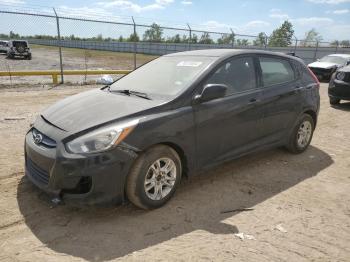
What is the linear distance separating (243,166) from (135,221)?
7.04ft

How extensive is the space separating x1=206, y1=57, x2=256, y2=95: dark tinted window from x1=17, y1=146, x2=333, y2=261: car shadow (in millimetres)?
1200

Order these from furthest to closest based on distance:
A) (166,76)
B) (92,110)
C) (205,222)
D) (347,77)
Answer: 1. (347,77)
2. (166,76)
3. (92,110)
4. (205,222)

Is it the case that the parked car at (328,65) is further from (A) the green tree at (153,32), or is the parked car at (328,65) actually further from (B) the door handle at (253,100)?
(B) the door handle at (253,100)

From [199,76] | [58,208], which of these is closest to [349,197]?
[199,76]

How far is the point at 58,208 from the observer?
363cm

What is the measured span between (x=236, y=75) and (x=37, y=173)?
2.65m

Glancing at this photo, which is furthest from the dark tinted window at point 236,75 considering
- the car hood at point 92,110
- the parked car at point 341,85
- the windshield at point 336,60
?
the windshield at point 336,60

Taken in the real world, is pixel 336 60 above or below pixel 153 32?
below

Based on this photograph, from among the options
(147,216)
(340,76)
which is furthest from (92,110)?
(340,76)

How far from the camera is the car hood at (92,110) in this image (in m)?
3.44

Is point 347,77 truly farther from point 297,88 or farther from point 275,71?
point 275,71

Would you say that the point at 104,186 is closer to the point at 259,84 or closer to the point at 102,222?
the point at 102,222

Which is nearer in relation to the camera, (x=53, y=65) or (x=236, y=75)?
(x=236, y=75)

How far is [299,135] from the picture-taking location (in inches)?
220
